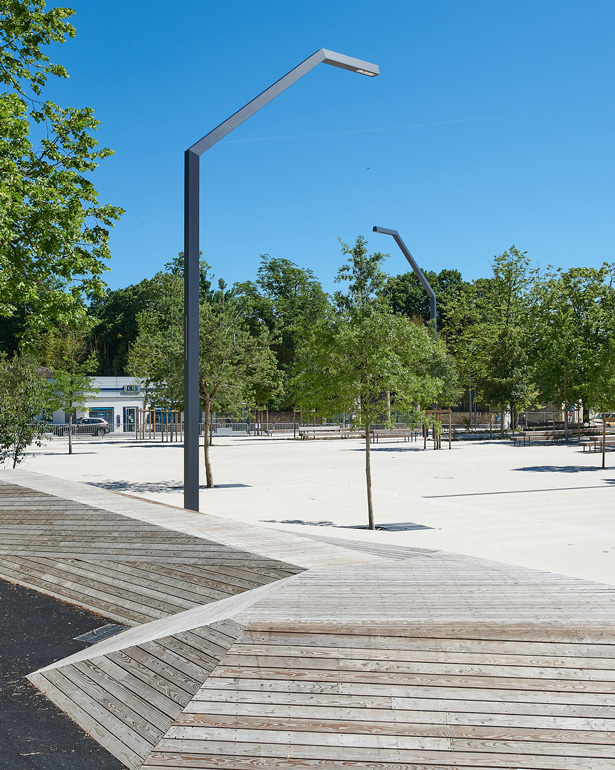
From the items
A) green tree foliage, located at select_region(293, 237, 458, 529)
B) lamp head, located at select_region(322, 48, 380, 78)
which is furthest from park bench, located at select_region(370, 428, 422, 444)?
lamp head, located at select_region(322, 48, 380, 78)

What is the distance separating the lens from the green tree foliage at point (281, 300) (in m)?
74.2

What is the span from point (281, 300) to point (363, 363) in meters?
63.0

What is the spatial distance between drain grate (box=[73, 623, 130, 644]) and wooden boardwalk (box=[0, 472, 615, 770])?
1.49ft

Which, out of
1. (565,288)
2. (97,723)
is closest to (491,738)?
(97,723)

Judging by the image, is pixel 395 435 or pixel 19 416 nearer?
pixel 19 416

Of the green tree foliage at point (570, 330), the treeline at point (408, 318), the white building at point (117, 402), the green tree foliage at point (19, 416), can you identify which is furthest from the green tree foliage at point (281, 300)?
the green tree foliage at point (19, 416)

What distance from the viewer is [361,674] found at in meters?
3.86

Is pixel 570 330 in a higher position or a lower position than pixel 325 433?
higher

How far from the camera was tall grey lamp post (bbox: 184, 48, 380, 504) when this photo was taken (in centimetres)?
977

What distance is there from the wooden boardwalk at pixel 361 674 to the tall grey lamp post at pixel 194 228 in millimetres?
4647

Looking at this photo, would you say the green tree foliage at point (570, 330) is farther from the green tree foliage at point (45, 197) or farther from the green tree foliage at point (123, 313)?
the green tree foliage at point (123, 313)

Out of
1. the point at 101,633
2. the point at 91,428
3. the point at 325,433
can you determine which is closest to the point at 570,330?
the point at 325,433

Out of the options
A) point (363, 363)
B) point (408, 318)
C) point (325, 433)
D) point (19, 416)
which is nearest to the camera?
point (363, 363)

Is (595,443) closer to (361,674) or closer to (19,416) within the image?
(19,416)
